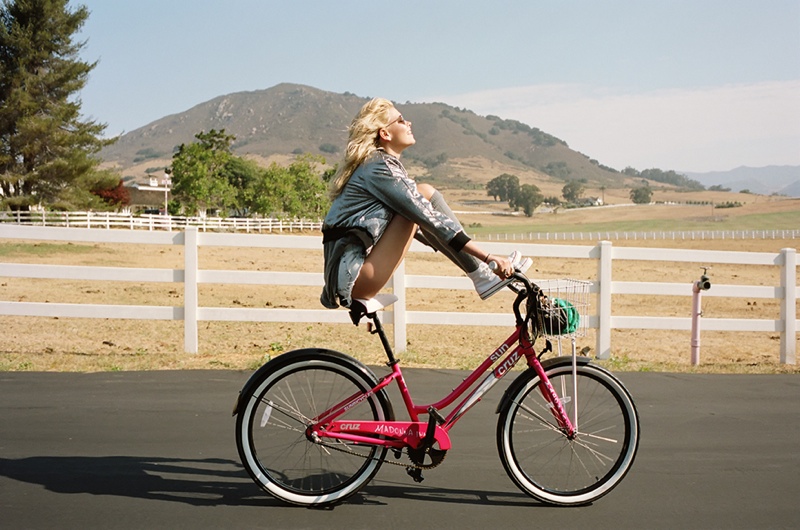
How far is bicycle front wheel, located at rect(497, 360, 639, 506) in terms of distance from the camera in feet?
15.3

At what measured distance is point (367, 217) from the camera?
4.52 m

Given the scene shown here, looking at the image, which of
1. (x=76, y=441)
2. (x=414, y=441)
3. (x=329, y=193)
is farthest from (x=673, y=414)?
(x=76, y=441)

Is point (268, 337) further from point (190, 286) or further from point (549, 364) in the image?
point (549, 364)

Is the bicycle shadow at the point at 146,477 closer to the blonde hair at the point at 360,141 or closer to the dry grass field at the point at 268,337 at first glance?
the blonde hair at the point at 360,141

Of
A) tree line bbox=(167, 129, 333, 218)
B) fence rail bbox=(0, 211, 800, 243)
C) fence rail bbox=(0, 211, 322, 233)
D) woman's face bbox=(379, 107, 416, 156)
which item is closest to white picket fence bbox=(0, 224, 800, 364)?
woman's face bbox=(379, 107, 416, 156)

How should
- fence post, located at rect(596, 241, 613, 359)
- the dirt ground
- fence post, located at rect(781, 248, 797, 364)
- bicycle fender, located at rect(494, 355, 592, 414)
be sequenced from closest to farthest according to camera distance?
bicycle fender, located at rect(494, 355, 592, 414), the dirt ground, fence post, located at rect(596, 241, 613, 359), fence post, located at rect(781, 248, 797, 364)

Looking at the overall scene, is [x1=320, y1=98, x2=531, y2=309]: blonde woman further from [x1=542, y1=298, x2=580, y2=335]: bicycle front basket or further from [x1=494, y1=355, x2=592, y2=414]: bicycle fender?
[x1=494, y1=355, x2=592, y2=414]: bicycle fender

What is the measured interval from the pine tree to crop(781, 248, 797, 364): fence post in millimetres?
55965

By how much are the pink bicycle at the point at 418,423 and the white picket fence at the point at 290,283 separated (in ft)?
16.3

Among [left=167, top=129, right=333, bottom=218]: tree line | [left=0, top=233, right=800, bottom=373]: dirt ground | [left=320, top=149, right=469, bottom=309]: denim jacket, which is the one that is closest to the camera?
[left=320, top=149, right=469, bottom=309]: denim jacket

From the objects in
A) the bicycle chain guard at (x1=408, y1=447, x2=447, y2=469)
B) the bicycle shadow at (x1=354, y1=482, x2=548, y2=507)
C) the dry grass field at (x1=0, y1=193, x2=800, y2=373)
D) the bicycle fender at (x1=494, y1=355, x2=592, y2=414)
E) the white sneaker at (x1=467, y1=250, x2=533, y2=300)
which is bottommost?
the dry grass field at (x1=0, y1=193, x2=800, y2=373)

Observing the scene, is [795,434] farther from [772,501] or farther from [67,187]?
[67,187]

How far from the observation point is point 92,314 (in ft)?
32.8

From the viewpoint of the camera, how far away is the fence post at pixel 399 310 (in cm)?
1014
